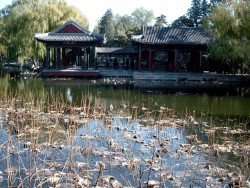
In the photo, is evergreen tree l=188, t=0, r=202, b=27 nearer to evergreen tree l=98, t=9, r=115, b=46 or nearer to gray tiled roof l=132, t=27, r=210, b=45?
evergreen tree l=98, t=9, r=115, b=46

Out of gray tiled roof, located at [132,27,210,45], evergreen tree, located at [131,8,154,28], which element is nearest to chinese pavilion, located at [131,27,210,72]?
gray tiled roof, located at [132,27,210,45]

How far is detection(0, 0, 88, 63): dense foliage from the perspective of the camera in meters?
30.4

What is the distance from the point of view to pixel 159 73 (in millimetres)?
27422

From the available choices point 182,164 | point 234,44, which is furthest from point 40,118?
point 234,44

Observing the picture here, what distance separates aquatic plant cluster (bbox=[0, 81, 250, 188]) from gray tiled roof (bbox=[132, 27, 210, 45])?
18.1 metres

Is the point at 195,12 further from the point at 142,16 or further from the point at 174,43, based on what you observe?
the point at 174,43

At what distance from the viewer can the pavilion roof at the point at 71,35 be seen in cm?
2854

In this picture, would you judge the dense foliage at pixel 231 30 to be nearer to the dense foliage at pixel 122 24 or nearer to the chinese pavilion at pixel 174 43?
the chinese pavilion at pixel 174 43

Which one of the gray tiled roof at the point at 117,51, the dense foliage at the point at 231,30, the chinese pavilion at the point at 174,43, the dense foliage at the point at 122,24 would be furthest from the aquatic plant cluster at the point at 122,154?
the dense foliage at the point at 122,24

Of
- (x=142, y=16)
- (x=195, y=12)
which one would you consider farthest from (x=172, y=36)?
(x=142, y=16)

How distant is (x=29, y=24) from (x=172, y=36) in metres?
12.9

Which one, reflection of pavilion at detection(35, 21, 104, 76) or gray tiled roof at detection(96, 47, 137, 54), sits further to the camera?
gray tiled roof at detection(96, 47, 137, 54)

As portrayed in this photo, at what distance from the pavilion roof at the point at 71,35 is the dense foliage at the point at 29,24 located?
114 inches

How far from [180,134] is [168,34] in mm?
21663
